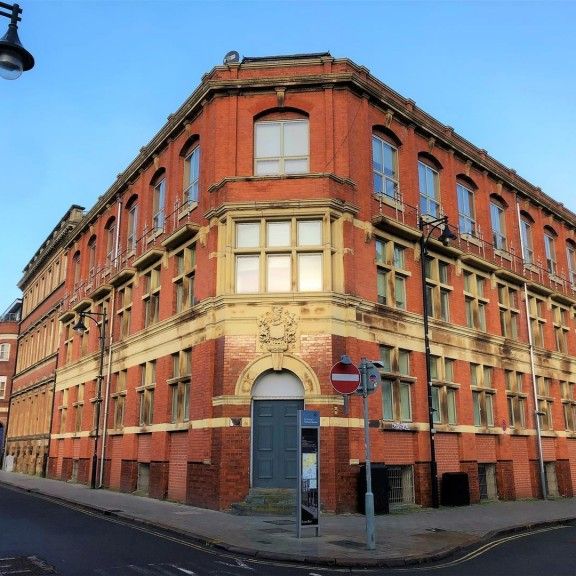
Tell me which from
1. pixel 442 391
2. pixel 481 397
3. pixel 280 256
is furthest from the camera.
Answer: pixel 481 397

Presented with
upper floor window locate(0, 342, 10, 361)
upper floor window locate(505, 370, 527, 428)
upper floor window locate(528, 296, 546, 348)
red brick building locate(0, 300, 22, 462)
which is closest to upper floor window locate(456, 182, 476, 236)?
upper floor window locate(528, 296, 546, 348)

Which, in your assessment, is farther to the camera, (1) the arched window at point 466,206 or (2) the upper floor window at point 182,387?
(1) the arched window at point 466,206

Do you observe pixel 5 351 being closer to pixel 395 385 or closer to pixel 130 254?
pixel 130 254

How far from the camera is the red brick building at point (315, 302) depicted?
59.2 feet

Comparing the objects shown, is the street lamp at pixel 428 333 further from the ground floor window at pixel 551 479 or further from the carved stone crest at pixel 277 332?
the ground floor window at pixel 551 479

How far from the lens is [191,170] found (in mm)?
23641

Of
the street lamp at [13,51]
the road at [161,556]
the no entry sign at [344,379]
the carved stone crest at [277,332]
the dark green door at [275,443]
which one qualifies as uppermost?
the street lamp at [13,51]

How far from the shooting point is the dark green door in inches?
680

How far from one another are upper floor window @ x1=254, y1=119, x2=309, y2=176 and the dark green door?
25.9 ft

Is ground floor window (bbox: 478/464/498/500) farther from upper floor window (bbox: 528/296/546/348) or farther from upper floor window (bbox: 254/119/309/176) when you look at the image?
upper floor window (bbox: 254/119/309/176)

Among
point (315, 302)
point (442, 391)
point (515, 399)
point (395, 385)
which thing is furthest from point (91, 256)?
point (515, 399)

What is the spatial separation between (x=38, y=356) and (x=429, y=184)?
1283 inches

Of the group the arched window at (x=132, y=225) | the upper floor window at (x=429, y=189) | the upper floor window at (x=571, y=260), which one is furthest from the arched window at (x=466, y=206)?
the arched window at (x=132, y=225)

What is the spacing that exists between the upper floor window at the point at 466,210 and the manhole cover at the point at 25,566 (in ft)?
67.5
